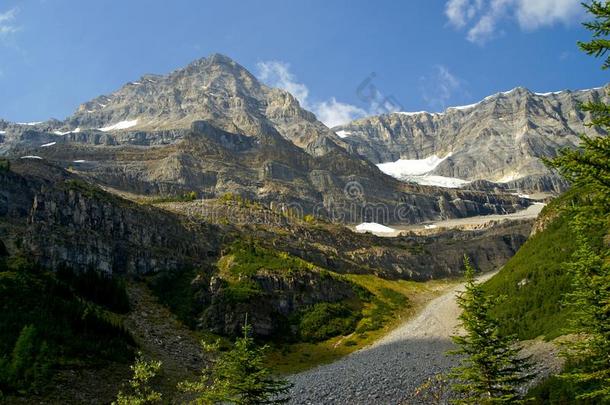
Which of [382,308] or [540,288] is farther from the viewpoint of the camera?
[382,308]

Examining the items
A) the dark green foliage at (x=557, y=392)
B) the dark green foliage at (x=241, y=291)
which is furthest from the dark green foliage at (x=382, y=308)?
the dark green foliage at (x=557, y=392)

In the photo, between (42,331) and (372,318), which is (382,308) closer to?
(372,318)

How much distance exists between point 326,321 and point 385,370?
106 ft

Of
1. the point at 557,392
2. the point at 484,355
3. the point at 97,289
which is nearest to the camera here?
the point at 484,355

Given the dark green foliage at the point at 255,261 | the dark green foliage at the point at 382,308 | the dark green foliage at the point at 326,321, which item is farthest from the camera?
the dark green foliage at the point at 255,261

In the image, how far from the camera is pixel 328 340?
264 ft

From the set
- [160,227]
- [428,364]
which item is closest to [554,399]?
[428,364]

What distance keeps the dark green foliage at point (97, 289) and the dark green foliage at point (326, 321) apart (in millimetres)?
29877

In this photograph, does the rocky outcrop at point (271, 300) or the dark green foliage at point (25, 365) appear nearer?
the dark green foliage at point (25, 365)

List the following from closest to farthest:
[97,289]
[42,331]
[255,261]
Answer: [42,331] < [97,289] < [255,261]

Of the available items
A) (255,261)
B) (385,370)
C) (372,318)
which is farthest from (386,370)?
(255,261)

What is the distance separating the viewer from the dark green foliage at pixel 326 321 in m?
81.1

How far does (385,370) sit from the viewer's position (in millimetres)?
54656

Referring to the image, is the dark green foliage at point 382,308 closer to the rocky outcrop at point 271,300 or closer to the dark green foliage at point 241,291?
the rocky outcrop at point 271,300
